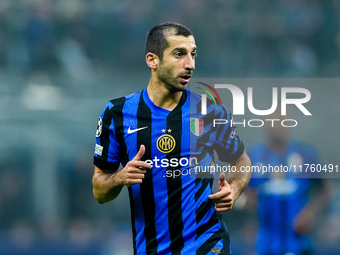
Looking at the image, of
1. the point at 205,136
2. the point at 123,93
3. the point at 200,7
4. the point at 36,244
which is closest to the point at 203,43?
the point at 200,7

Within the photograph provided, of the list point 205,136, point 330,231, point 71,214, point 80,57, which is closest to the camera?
point 205,136

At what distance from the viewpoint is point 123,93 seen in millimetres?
10125

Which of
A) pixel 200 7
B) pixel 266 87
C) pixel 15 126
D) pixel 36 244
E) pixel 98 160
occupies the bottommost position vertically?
pixel 36 244

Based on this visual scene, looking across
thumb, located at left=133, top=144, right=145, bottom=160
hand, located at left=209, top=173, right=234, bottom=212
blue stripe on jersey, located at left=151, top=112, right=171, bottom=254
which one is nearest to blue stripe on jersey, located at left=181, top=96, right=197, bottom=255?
blue stripe on jersey, located at left=151, top=112, right=171, bottom=254

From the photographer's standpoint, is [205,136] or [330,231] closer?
[205,136]

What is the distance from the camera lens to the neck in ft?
14.5

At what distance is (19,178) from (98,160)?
566cm

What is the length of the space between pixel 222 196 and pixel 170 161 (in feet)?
1.60

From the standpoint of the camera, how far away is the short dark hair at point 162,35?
4.37 metres

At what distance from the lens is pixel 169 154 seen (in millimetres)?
4309

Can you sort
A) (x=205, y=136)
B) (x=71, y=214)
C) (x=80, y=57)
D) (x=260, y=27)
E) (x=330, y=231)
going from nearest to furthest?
1. (x=205, y=136)
2. (x=330, y=231)
3. (x=71, y=214)
4. (x=80, y=57)
5. (x=260, y=27)

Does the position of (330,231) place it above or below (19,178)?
below

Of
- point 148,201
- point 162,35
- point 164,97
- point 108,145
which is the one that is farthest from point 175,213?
point 162,35

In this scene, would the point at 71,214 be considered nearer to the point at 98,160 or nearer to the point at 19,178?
the point at 19,178
